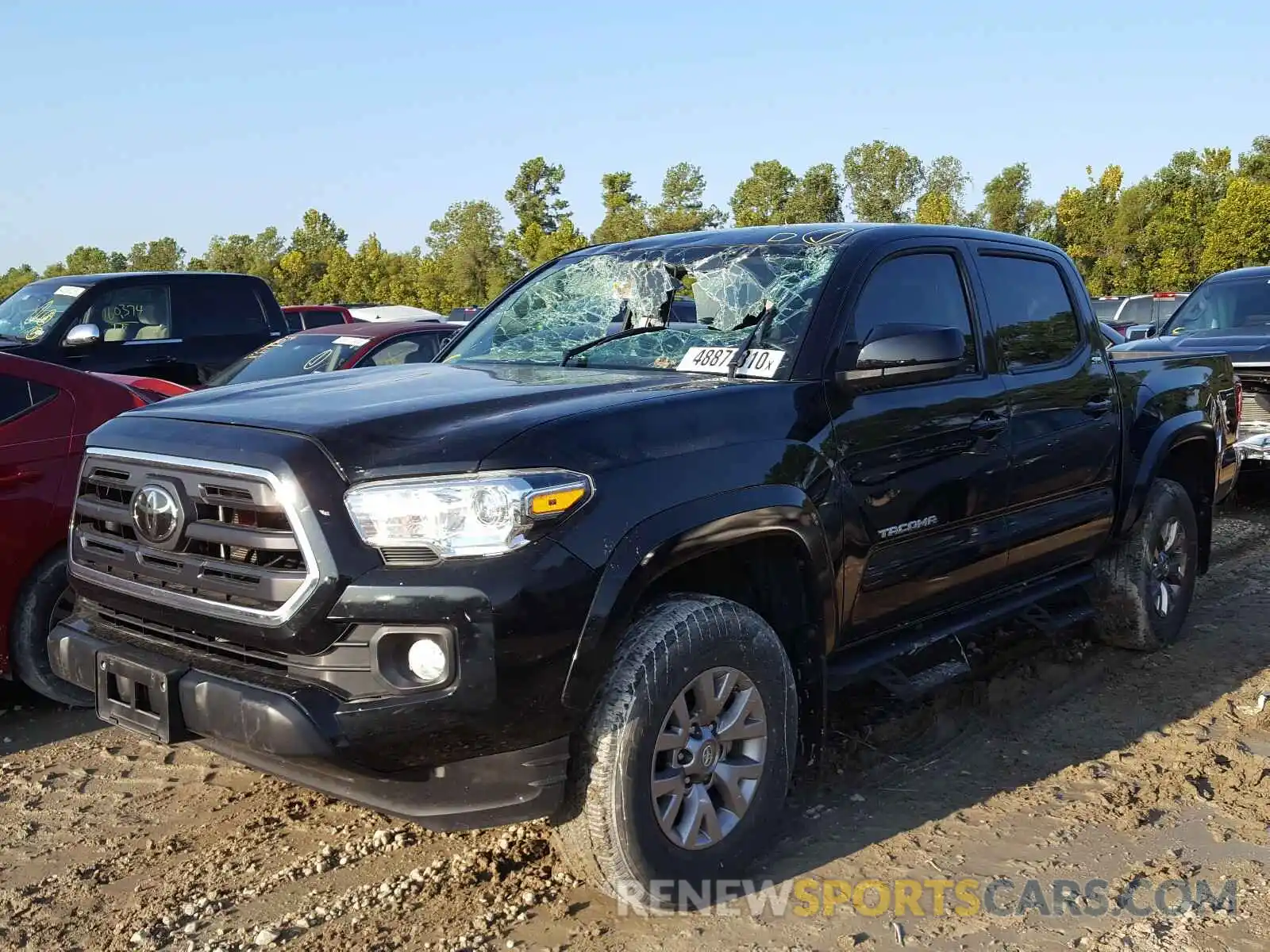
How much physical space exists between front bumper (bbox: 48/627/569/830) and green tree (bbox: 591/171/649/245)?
145ft

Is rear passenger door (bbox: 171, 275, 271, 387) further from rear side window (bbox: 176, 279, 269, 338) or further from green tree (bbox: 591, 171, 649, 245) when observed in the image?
Result: green tree (bbox: 591, 171, 649, 245)

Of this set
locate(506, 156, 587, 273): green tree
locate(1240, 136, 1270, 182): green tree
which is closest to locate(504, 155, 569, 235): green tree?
locate(506, 156, 587, 273): green tree

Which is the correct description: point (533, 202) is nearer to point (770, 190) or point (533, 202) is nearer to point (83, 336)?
point (770, 190)

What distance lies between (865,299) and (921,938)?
205 centimetres

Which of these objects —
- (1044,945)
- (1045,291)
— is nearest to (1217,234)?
(1045,291)

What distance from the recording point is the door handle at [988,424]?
4073 mm

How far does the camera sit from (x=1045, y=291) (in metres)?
4.87

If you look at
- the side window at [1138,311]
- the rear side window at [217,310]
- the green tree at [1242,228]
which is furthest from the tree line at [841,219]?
the rear side window at [217,310]

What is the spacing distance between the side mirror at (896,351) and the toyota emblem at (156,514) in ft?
6.63

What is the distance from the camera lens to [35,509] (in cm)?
454

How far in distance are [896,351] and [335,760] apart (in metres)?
2.10

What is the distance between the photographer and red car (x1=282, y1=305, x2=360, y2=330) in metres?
17.1

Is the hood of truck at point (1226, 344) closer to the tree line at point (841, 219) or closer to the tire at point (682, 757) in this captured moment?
the tire at point (682, 757)

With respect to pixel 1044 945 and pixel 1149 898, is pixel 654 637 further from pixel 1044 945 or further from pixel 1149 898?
pixel 1149 898
